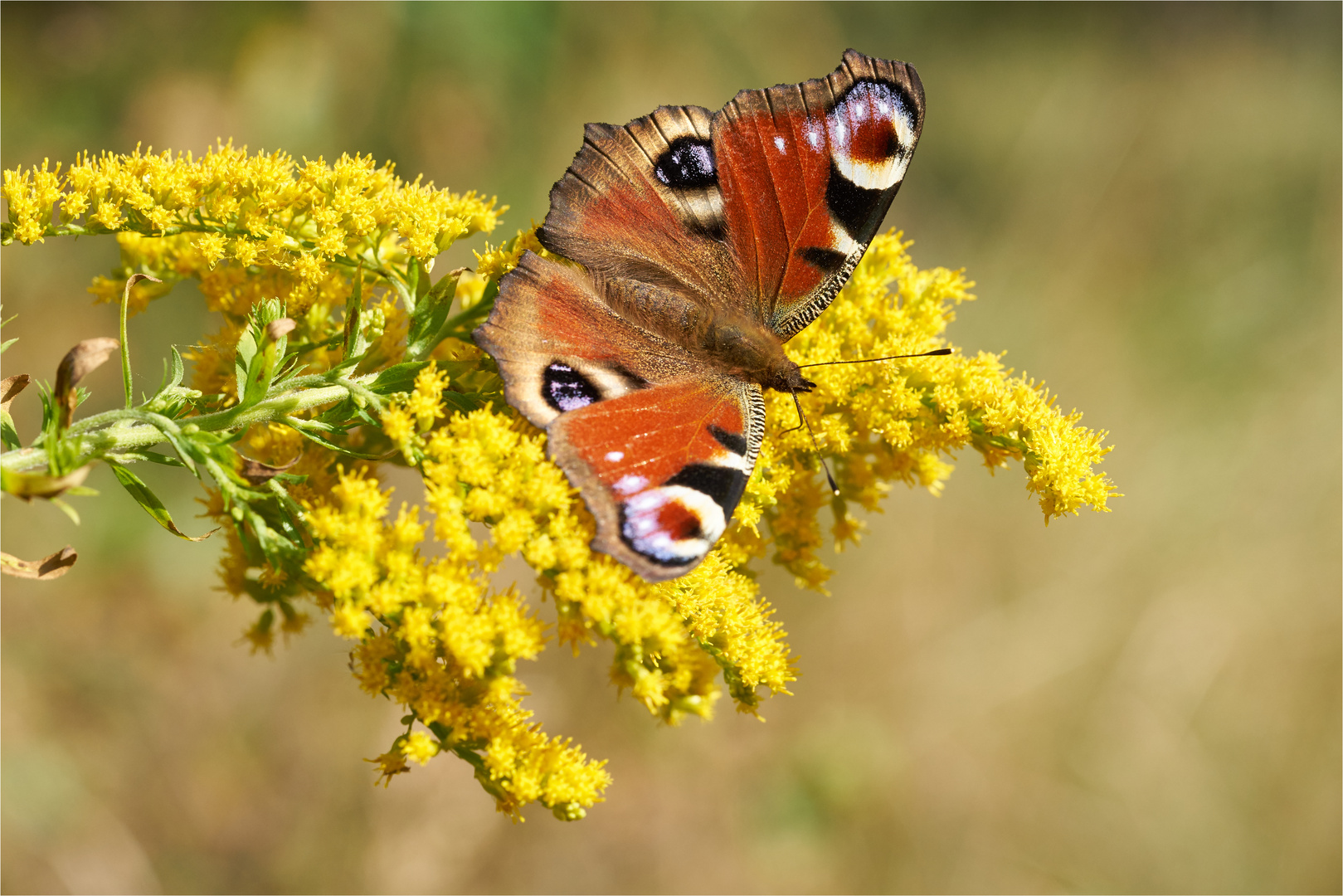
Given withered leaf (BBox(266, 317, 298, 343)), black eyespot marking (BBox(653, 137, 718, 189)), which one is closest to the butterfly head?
black eyespot marking (BBox(653, 137, 718, 189))

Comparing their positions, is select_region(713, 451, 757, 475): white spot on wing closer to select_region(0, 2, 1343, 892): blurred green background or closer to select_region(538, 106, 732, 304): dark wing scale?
select_region(538, 106, 732, 304): dark wing scale

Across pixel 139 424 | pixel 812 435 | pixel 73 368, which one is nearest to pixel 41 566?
pixel 139 424

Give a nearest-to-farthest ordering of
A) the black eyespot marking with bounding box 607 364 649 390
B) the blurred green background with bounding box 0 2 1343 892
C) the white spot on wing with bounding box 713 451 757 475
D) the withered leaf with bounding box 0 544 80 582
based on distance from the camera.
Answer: the withered leaf with bounding box 0 544 80 582 → the white spot on wing with bounding box 713 451 757 475 → the black eyespot marking with bounding box 607 364 649 390 → the blurred green background with bounding box 0 2 1343 892

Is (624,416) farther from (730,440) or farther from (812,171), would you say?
(812,171)

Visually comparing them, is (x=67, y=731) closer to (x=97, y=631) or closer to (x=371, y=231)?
(x=97, y=631)

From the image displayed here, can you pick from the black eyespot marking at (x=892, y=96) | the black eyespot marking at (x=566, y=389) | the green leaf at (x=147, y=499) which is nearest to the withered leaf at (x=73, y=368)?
the green leaf at (x=147, y=499)

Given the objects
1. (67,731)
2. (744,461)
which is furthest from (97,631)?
(744,461)
